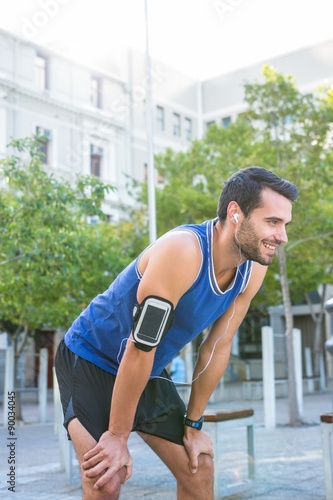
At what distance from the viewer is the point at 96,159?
31.4 m

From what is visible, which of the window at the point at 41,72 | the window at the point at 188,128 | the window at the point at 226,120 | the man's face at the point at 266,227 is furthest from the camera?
the window at the point at 226,120

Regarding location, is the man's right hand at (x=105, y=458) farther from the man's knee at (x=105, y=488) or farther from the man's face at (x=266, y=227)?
the man's face at (x=266, y=227)

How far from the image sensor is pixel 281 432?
11.3 meters

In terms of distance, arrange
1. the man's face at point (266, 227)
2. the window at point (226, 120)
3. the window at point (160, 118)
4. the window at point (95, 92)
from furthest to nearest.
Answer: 1. the window at point (226, 120)
2. the window at point (160, 118)
3. the window at point (95, 92)
4. the man's face at point (266, 227)

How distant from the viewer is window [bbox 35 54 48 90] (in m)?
28.9

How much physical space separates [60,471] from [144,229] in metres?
17.6

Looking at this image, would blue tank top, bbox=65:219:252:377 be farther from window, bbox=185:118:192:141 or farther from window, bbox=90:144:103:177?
window, bbox=185:118:192:141

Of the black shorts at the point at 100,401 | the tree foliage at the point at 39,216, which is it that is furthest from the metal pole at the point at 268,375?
the black shorts at the point at 100,401

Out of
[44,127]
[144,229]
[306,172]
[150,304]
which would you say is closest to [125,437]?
[150,304]

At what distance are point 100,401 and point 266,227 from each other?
90cm

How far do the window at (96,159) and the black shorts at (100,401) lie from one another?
28412 millimetres

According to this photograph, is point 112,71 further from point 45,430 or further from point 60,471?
point 60,471

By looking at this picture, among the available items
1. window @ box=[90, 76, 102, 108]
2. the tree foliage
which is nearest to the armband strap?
the tree foliage

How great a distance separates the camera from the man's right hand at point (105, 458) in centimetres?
232
